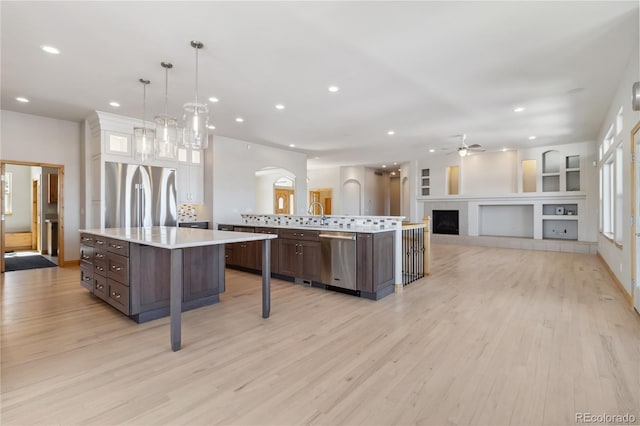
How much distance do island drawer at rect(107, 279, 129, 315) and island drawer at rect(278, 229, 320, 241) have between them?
2.34m

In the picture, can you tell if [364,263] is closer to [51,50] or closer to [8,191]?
[51,50]

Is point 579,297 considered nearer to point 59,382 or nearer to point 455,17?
point 455,17

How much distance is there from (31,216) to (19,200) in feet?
1.77

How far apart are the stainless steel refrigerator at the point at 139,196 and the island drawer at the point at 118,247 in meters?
2.85

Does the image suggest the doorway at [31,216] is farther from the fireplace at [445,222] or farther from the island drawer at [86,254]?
the fireplace at [445,222]

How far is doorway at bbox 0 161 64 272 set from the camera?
24.3ft

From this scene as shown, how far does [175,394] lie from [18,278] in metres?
5.16

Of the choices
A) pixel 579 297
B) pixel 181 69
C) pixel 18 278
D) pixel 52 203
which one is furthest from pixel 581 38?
pixel 52 203

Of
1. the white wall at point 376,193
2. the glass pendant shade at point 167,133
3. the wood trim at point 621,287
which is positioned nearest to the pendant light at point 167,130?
the glass pendant shade at point 167,133

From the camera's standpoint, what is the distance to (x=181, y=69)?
388cm

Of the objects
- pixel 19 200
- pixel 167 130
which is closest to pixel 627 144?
pixel 167 130

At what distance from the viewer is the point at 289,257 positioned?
5016 mm

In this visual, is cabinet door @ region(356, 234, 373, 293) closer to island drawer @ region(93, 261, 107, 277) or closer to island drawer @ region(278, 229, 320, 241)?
island drawer @ region(278, 229, 320, 241)

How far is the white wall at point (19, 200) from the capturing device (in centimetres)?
867
